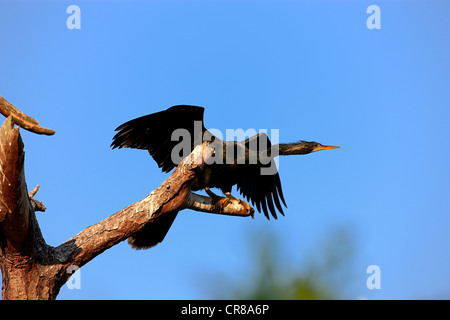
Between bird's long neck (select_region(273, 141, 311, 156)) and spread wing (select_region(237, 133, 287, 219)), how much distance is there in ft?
0.65

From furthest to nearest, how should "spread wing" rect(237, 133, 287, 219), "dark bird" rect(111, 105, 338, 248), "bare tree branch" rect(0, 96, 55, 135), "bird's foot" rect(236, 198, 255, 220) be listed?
"spread wing" rect(237, 133, 287, 219), "bird's foot" rect(236, 198, 255, 220), "dark bird" rect(111, 105, 338, 248), "bare tree branch" rect(0, 96, 55, 135)

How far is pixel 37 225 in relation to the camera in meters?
4.15

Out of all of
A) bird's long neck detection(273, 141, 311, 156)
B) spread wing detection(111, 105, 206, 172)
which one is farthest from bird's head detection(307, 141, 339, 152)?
spread wing detection(111, 105, 206, 172)

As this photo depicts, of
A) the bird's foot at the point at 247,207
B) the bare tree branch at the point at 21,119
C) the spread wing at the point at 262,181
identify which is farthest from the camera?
the spread wing at the point at 262,181

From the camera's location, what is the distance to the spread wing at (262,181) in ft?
21.9

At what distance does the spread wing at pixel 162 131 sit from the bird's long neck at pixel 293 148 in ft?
4.39

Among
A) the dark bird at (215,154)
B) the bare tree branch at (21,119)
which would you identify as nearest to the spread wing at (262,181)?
the dark bird at (215,154)

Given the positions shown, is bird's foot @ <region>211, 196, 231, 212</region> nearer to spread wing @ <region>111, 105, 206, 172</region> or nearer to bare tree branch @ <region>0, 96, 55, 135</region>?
spread wing @ <region>111, 105, 206, 172</region>

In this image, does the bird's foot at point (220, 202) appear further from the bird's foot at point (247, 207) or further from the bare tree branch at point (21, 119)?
the bare tree branch at point (21, 119)

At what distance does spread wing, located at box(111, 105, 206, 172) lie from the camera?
226 inches
